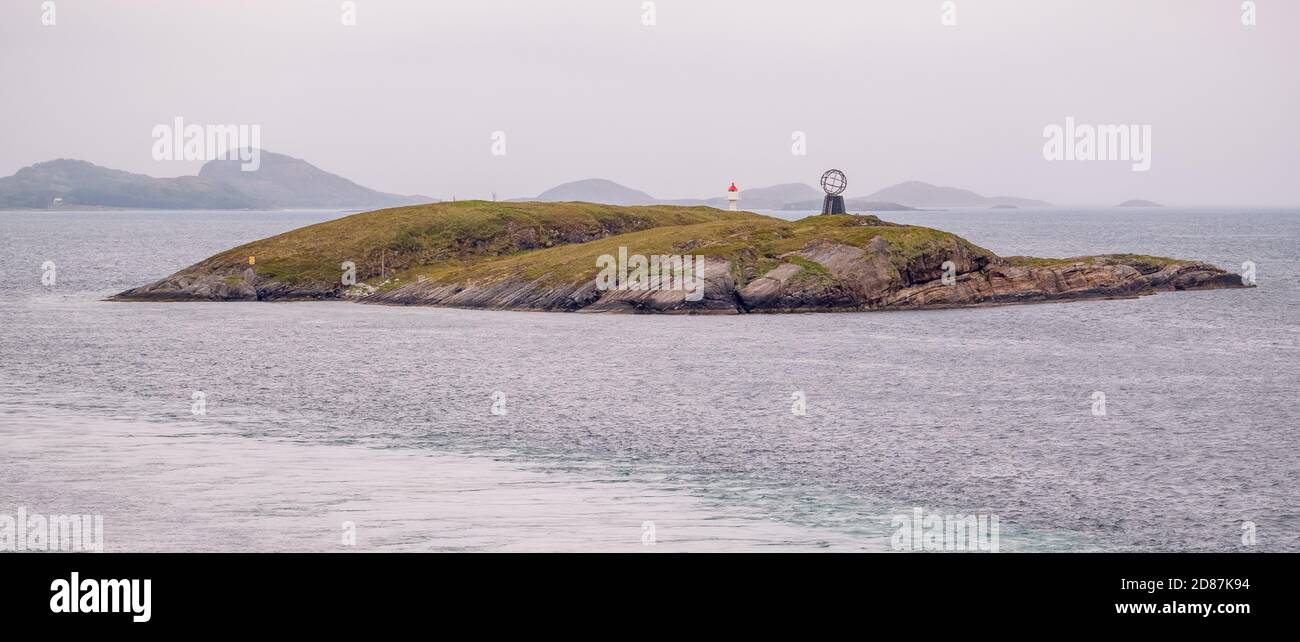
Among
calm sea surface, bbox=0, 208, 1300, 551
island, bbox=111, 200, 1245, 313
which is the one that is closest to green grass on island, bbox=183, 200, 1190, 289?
island, bbox=111, 200, 1245, 313

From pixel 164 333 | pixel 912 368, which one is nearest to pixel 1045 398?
pixel 912 368

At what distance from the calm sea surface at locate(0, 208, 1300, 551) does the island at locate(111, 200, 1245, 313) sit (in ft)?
48.1

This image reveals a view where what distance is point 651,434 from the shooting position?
51.8 meters

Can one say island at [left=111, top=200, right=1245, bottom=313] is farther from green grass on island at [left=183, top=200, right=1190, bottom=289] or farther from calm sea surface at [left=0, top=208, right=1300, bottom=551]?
calm sea surface at [left=0, top=208, right=1300, bottom=551]

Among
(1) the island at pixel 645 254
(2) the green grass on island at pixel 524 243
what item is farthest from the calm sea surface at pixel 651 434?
(2) the green grass on island at pixel 524 243

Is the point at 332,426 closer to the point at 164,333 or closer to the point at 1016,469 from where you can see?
the point at 1016,469

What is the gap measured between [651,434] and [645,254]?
75.1 metres

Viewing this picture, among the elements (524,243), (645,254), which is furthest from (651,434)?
(524,243)

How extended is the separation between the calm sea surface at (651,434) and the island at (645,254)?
48.1ft

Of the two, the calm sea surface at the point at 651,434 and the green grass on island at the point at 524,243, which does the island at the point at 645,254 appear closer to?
the green grass on island at the point at 524,243

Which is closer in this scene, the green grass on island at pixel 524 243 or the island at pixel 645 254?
the island at pixel 645 254

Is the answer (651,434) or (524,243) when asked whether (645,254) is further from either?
(651,434)

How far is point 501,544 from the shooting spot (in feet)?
106

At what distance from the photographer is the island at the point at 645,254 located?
114625mm
